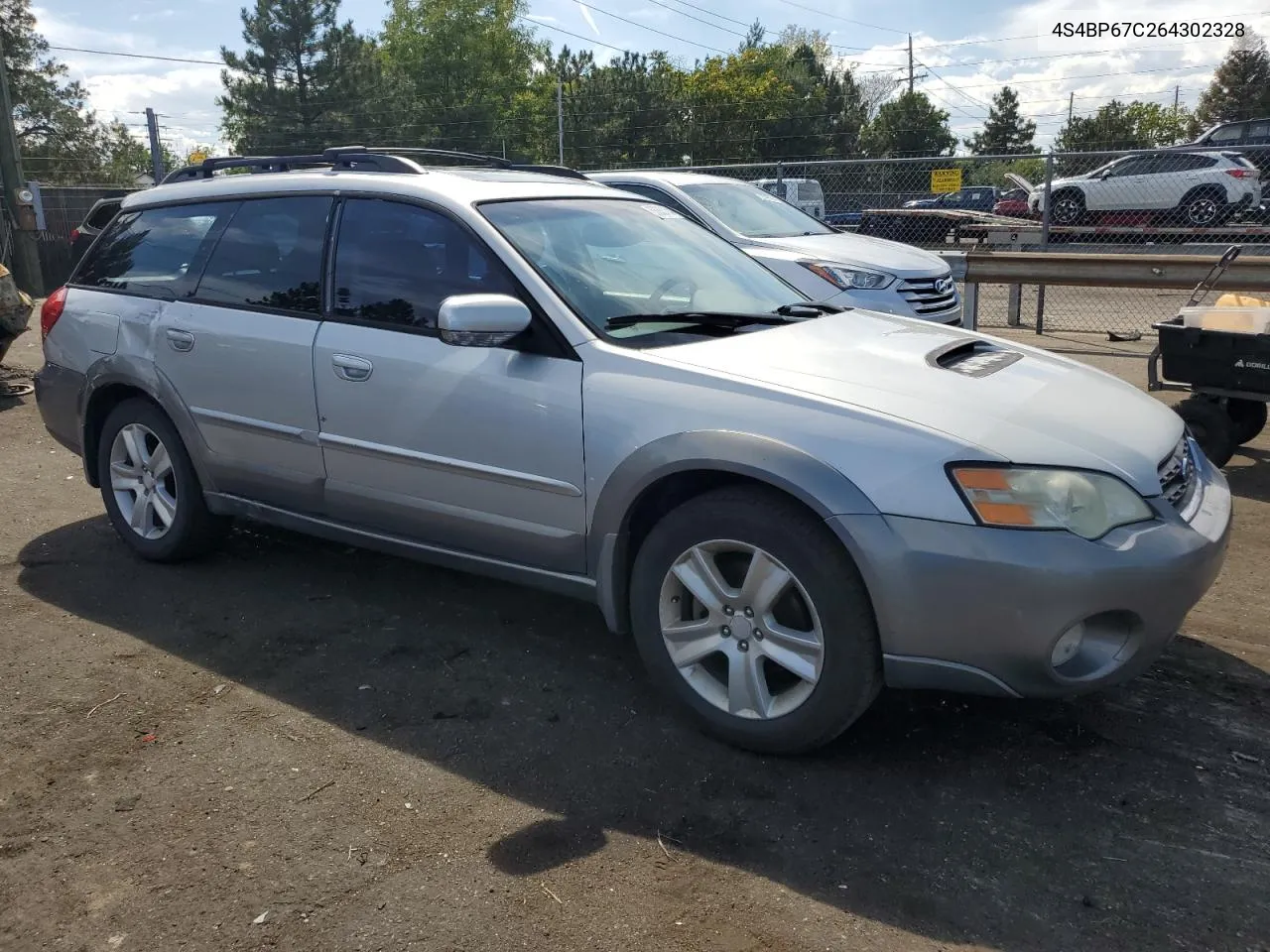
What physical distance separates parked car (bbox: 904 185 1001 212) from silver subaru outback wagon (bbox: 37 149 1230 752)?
24.9 meters

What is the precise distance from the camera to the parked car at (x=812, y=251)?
7984 millimetres

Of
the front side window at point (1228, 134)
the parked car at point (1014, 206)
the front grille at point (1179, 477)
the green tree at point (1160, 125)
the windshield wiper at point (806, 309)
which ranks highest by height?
the green tree at point (1160, 125)

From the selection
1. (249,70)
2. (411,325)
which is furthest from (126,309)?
(249,70)

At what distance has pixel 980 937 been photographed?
2.36 meters

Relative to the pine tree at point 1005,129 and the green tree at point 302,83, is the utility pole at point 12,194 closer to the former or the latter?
the green tree at point 302,83

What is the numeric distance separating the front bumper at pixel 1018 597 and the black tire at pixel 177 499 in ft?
10.0

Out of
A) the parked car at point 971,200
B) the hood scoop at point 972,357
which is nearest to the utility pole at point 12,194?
the hood scoop at point 972,357

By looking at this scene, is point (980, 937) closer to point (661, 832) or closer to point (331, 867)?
point (661, 832)

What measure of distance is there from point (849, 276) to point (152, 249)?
16.7 feet

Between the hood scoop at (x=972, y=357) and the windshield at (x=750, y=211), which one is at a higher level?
the windshield at (x=750, y=211)

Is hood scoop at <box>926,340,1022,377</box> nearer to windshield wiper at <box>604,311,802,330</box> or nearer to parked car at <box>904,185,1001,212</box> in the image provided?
windshield wiper at <box>604,311,802,330</box>

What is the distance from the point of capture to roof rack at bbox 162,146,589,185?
4277mm

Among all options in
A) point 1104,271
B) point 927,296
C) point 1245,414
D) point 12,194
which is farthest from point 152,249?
point 12,194

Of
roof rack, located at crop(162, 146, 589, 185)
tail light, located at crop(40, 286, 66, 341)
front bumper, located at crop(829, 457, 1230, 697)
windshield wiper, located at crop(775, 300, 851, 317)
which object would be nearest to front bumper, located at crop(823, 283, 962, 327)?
roof rack, located at crop(162, 146, 589, 185)
